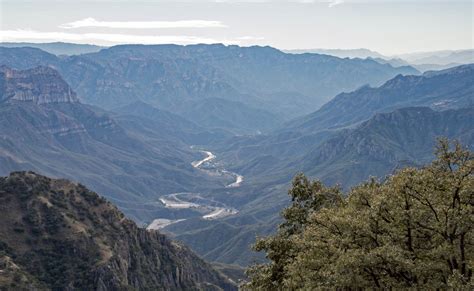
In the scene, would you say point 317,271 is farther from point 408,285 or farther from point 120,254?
point 120,254

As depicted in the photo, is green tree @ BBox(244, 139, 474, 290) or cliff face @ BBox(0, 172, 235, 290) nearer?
green tree @ BBox(244, 139, 474, 290)

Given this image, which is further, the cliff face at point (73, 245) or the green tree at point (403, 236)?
the cliff face at point (73, 245)

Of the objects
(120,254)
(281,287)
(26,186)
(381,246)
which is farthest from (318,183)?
(26,186)

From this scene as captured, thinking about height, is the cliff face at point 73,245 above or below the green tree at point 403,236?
below

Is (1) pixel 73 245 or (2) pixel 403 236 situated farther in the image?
(1) pixel 73 245
